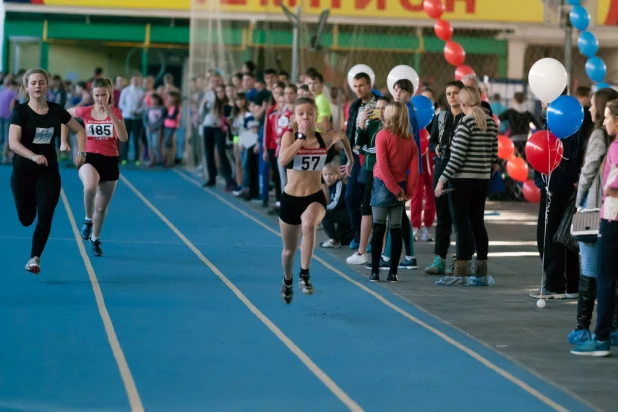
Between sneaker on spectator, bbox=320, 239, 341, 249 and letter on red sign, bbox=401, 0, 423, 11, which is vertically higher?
letter on red sign, bbox=401, 0, 423, 11

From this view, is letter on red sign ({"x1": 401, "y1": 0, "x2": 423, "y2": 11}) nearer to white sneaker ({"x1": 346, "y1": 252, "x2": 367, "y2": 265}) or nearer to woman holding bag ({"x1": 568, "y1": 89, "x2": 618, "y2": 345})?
white sneaker ({"x1": 346, "y1": 252, "x2": 367, "y2": 265})

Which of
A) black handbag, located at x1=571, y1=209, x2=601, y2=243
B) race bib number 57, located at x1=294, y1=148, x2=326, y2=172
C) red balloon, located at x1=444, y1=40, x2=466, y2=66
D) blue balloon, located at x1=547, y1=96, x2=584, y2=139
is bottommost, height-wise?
black handbag, located at x1=571, y1=209, x2=601, y2=243

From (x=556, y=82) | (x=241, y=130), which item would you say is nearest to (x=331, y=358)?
(x=556, y=82)

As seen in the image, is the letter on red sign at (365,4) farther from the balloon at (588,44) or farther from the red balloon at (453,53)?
the balloon at (588,44)

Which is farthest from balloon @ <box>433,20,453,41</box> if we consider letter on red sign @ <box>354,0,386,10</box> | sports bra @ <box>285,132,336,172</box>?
letter on red sign @ <box>354,0,386,10</box>

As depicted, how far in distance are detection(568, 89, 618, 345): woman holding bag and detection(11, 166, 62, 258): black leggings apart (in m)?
5.14

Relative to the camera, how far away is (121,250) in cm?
1426

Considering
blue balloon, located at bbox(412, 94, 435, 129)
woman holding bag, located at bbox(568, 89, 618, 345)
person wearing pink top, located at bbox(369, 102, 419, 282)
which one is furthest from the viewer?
blue balloon, located at bbox(412, 94, 435, 129)

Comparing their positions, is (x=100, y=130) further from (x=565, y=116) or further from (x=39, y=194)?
(x=565, y=116)

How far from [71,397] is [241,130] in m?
13.7

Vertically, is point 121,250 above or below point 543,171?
below

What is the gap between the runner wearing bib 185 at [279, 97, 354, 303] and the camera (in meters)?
10.4

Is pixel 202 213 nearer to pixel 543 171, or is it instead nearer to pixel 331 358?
pixel 543 171

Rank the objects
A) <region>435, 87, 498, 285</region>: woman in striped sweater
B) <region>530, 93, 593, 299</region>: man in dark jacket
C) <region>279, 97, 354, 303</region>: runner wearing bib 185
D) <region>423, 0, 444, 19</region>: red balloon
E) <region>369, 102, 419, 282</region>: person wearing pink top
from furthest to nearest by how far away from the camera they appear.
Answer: <region>423, 0, 444, 19</region>: red balloon, <region>369, 102, 419, 282</region>: person wearing pink top, <region>435, 87, 498, 285</region>: woman in striped sweater, <region>530, 93, 593, 299</region>: man in dark jacket, <region>279, 97, 354, 303</region>: runner wearing bib 185
